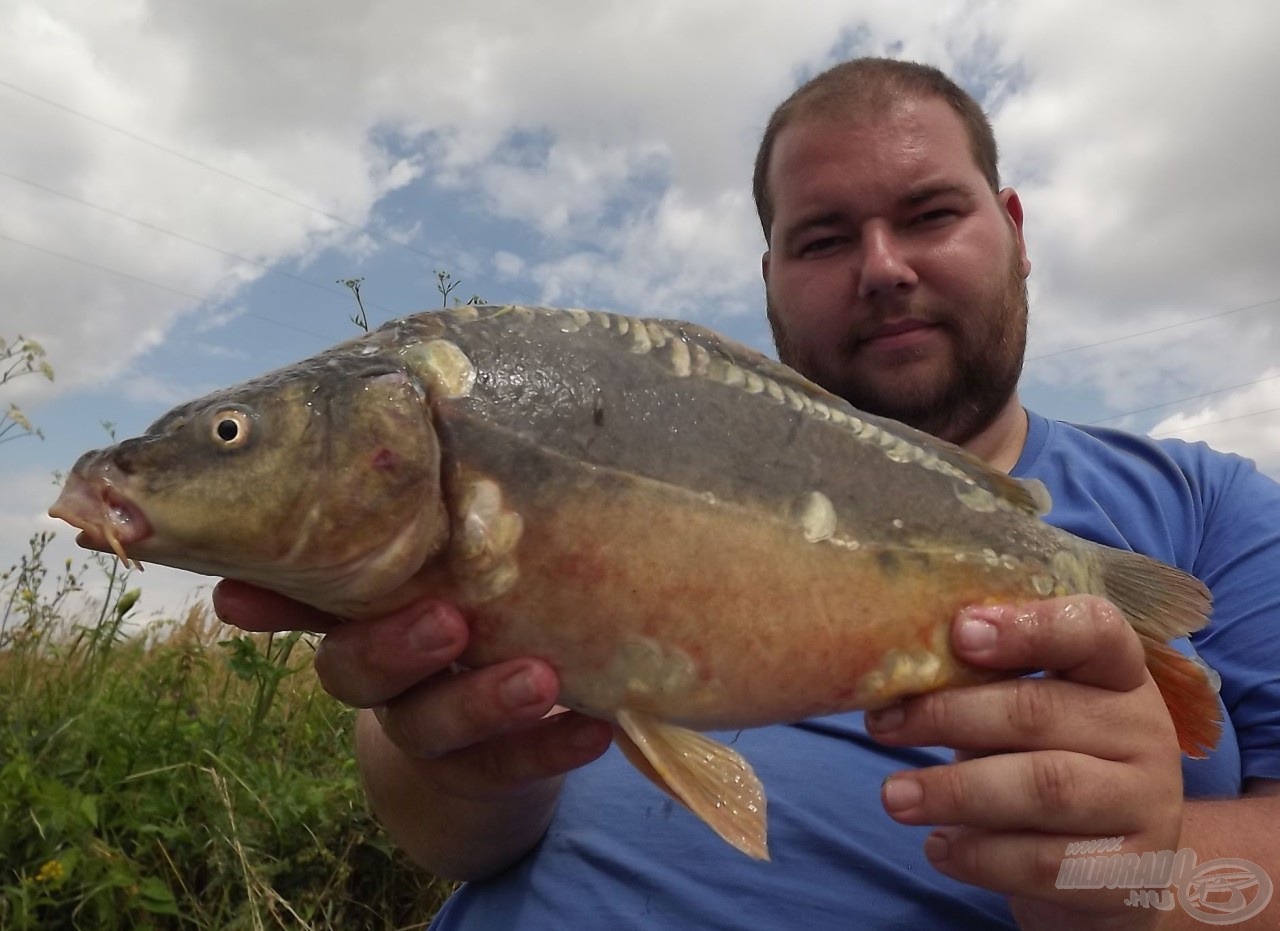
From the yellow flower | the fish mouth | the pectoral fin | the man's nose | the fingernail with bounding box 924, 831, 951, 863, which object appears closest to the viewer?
the fish mouth

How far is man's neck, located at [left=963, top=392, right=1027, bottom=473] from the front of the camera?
3057 mm

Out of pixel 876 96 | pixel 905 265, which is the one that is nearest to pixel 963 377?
pixel 905 265

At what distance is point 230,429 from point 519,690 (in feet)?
1.87

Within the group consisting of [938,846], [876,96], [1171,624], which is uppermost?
[876,96]

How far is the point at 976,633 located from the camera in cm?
153

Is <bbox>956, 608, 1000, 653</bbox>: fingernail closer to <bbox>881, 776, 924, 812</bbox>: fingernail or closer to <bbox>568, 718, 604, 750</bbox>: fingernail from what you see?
<bbox>881, 776, 924, 812</bbox>: fingernail

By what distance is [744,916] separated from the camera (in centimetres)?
193

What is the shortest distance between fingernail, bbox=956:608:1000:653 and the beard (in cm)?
153

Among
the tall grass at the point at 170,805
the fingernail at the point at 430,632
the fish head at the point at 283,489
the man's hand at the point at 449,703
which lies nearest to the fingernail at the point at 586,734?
the man's hand at the point at 449,703

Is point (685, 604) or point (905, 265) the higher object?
point (905, 265)

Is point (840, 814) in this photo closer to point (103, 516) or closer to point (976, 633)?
point (976, 633)

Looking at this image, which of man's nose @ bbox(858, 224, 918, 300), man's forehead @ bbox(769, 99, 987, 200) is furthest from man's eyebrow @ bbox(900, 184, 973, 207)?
man's nose @ bbox(858, 224, 918, 300)

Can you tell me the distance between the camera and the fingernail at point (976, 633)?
5.01 feet

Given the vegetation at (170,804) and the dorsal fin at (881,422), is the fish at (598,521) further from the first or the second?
the vegetation at (170,804)
